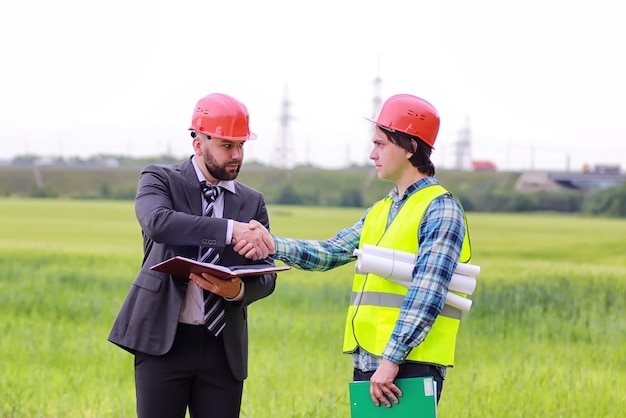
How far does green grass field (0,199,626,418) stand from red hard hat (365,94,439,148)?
9.01 feet

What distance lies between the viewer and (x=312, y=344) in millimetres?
9289

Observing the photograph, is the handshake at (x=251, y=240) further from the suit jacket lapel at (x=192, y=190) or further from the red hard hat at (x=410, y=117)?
the red hard hat at (x=410, y=117)

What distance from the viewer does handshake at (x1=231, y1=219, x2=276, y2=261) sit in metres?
3.50

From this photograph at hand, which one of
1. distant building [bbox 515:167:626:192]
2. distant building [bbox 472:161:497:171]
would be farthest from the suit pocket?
distant building [bbox 472:161:497:171]

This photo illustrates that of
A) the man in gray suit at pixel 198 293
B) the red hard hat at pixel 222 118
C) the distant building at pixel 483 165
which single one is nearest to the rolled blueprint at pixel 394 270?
the man in gray suit at pixel 198 293

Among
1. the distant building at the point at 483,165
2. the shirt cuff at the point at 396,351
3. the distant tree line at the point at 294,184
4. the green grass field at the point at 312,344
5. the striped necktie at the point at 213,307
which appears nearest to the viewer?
the shirt cuff at the point at 396,351

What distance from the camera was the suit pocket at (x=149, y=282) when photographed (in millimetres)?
3549

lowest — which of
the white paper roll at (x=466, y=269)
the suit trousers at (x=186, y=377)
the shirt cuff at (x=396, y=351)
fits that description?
the suit trousers at (x=186, y=377)

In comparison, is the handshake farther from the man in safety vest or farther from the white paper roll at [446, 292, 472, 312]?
the white paper roll at [446, 292, 472, 312]

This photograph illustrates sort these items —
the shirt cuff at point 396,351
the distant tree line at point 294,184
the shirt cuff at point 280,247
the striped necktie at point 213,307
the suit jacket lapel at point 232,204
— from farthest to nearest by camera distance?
the distant tree line at point 294,184
the shirt cuff at point 280,247
the suit jacket lapel at point 232,204
the striped necktie at point 213,307
the shirt cuff at point 396,351

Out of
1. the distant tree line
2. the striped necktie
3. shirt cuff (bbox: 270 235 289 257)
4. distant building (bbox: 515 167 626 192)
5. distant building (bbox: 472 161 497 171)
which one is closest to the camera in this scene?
the striped necktie

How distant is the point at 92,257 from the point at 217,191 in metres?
14.1

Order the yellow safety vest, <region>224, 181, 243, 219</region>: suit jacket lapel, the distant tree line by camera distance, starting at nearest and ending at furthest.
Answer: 1. the yellow safety vest
2. <region>224, 181, 243, 219</region>: suit jacket lapel
3. the distant tree line

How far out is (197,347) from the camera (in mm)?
3629
